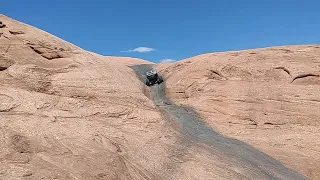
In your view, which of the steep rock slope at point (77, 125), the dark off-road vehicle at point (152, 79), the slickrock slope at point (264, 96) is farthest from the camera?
the dark off-road vehicle at point (152, 79)

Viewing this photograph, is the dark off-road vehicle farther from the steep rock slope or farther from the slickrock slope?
the steep rock slope

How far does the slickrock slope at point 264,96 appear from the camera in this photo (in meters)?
20.3

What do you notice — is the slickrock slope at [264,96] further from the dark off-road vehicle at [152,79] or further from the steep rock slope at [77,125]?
the steep rock slope at [77,125]

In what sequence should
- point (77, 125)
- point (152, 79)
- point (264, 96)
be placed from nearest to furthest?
point (77, 125)
point (264, 96)
point (152, 79)

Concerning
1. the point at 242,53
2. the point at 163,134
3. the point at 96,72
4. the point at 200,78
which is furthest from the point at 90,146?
the point at 242,53

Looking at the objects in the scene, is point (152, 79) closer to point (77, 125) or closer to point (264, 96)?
point (264, 96)

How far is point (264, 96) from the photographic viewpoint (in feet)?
76.7

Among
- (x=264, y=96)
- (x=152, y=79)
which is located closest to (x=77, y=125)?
(x=264, y=96)

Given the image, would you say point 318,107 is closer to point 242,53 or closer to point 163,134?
point 242,53

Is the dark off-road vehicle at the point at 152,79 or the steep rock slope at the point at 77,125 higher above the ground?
the dark off-road vehicle at the point at 152,79

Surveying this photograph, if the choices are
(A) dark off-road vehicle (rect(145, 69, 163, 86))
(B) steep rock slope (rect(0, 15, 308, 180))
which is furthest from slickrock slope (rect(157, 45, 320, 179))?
(B) steep rock slope (rect(0, 15, 308, 180))

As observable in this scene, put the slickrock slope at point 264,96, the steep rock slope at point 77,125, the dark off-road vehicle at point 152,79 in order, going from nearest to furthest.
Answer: the steep rock slope at point 77,125 < the slickrock slope at point 264,96 < the dark off-road vehicle at point 152,79

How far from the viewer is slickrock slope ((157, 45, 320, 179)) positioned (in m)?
20.3

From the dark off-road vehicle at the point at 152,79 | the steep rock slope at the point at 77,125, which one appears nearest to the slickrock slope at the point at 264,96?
the dark off-road vehicle at the point at 152,79
